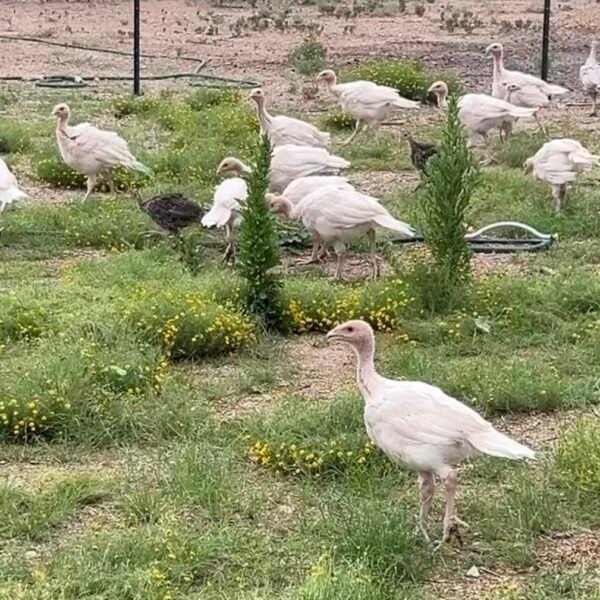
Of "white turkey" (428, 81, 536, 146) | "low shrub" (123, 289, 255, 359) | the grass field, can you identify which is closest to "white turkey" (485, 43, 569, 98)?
"white turkey" (428, 81, 536, 146)

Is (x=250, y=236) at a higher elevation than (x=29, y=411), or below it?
higher

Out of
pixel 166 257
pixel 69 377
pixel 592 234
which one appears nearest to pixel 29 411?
pixel 69 377

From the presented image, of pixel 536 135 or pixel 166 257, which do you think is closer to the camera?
pixel 166 257

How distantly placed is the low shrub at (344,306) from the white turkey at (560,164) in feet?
8.53

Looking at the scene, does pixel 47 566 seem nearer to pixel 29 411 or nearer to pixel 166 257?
pixel 29 411

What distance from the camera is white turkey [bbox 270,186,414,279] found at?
9.03m

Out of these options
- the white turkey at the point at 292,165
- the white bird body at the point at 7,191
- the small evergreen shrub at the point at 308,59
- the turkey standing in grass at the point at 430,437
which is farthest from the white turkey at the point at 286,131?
the turkey standing in grass at the point at 430,437

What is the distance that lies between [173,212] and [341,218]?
1.31 metres

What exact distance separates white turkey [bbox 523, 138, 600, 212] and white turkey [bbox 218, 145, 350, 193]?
1.58 m

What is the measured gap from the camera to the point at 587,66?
15609 mm

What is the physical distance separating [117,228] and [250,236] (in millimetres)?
2232

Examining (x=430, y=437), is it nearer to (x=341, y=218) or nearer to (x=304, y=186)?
(x=341, y=218)

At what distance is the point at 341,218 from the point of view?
29.7 ft

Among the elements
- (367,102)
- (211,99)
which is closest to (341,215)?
(367,102)
